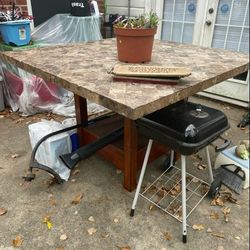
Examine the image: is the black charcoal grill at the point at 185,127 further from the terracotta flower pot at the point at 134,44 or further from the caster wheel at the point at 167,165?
the caster wheel at the point at 167,165

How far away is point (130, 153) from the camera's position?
5.55 ft

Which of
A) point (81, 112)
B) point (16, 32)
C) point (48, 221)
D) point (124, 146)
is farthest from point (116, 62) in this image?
point (16, 32)

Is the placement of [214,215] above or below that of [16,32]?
below

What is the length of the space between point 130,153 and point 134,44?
676 mm

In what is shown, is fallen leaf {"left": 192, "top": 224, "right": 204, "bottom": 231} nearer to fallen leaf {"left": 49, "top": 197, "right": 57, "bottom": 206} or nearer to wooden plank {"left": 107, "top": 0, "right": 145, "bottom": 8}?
fallen leaf {"left": 49, "top": 197, "right": 57, "bottom": 206}

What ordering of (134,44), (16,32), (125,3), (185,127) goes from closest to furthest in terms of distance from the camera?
(185,127), (134,44), (16,32), (125,3)

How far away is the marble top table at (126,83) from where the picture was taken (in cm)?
105

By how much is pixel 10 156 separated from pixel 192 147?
5.57 ft

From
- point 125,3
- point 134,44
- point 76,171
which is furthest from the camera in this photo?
point 125,3

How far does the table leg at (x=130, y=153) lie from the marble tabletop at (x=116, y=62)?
15.0 inches

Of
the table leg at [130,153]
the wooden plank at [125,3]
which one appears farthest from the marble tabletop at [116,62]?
the wooden plank at [125,3]

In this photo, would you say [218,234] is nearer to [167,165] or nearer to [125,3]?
[167,165]

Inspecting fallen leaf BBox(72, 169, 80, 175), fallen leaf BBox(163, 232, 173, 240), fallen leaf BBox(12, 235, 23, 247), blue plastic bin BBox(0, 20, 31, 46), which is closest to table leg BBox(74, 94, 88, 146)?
fallen leaf BBox(72, 169, 80, 175)

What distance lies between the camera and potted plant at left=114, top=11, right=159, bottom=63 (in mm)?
1367
